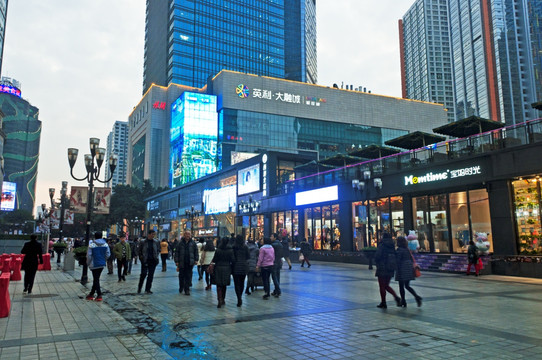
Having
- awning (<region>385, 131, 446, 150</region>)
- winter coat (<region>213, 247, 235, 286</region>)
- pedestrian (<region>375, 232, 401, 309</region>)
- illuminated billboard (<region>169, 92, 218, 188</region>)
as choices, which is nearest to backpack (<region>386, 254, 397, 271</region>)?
pedestrian (<region>375, 232, 401, 309</region>)

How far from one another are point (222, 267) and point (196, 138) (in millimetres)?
85749

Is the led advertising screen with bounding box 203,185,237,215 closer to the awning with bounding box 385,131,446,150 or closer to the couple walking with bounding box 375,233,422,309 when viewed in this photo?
the awning with bounding box 385,131,446,150

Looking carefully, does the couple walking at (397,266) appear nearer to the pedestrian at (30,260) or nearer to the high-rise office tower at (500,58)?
the pedestrian at (30,260)

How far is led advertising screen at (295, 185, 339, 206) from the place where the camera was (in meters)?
30.8

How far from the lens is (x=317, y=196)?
107ft

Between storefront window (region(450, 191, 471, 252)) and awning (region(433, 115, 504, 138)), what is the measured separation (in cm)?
352

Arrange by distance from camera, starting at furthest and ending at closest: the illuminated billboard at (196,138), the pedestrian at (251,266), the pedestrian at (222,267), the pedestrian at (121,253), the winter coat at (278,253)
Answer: the illuminated billboard at (196,138)
the pedestrian at (121,253)
the winter coat at (278,253)
the pedestrian at (251,266)
the pedestrian at (222,267)

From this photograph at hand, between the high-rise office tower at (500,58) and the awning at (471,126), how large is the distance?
130 metres

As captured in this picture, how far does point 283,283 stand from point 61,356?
398 inches

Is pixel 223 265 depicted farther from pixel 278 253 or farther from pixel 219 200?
pixel 219 200

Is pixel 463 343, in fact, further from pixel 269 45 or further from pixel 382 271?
pixel 269 45

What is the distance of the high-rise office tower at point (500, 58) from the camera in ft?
442

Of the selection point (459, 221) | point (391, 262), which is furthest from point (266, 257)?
point (459, 221)

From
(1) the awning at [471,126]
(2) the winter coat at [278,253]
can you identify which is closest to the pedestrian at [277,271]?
(2) the winter coat at [278,253]
